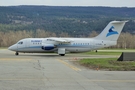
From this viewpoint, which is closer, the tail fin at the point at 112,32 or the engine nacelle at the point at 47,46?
the engine nacelle at the point at 47,46

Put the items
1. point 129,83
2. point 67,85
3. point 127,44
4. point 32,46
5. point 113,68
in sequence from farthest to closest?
point 127,44
point 32,46
point 113,68
point 129,83
point 67,85

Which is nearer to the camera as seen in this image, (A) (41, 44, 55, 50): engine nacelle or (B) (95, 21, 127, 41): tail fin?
(A) (41, 44, 55, 50): engine nacelle

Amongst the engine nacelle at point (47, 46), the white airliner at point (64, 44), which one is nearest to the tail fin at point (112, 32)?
the white airliner at point (64, 44)

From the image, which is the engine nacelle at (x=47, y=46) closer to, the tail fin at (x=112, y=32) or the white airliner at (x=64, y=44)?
the white airliner at (x=64, y=44)

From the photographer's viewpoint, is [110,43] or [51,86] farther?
[110,43]

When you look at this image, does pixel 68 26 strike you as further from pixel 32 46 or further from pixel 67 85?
pixel 67 85

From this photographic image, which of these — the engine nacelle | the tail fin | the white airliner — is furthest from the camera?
the tail fin

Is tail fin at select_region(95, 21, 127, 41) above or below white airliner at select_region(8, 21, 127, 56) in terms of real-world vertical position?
above

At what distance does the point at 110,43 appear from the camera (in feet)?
157

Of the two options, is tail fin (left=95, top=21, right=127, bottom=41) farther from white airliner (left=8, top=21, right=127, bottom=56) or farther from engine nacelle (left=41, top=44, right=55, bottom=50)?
engine nacelle (left=41, top=44, right=55, bottom=50)

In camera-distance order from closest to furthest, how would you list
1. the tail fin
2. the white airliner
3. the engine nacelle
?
the engine nacelle, the white airliner, the tail fin

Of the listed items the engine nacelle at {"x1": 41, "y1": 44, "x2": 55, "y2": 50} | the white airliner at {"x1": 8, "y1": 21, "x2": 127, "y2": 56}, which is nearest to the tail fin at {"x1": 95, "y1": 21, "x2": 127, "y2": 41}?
the white airliner at {"x1": 8, "y1": 21, "x2": 127, "y2": 56}

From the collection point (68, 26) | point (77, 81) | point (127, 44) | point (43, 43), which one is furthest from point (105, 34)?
A: point (68, 26)

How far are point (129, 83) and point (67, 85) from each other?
3016 millimetres
